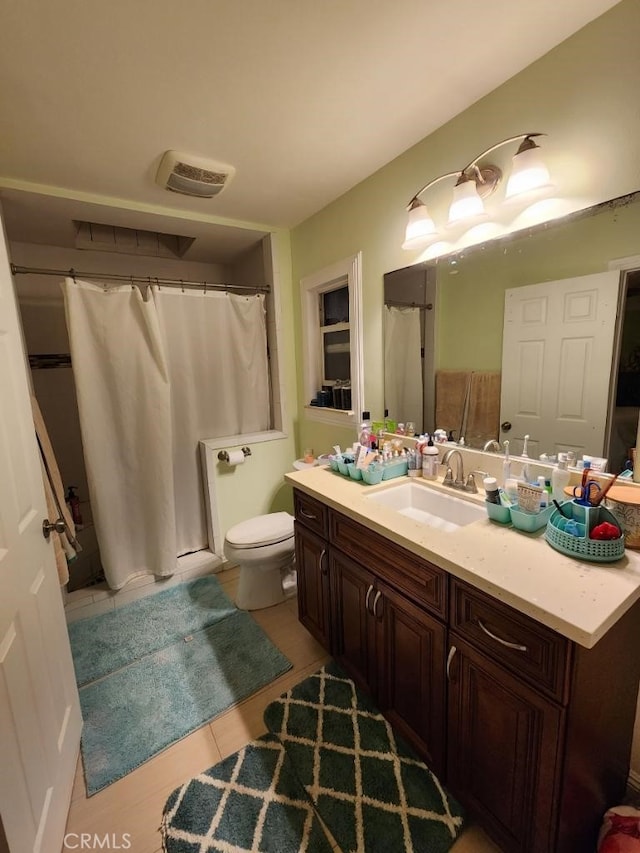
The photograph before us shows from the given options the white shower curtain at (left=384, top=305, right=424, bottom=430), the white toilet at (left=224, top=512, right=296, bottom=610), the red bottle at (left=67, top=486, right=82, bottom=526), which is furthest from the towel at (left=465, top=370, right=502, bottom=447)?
the red bottle at (left=67, top=486, right=82, bottom=526)

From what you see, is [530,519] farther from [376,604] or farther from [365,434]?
[365,434]

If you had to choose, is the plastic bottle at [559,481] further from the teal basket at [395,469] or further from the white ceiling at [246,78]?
the white ceiling at [246,78]

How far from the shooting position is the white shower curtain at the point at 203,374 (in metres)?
2.43

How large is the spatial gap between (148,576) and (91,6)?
8.50 ft

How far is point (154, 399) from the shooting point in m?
2.26

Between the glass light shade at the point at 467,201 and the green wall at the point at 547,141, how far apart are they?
7.7 inches

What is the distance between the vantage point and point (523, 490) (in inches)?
47.1

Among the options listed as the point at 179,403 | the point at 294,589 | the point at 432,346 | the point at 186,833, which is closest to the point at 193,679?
the point at 186,833

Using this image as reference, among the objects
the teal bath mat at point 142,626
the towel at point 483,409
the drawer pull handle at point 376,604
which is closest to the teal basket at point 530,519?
the towel at point 483,409

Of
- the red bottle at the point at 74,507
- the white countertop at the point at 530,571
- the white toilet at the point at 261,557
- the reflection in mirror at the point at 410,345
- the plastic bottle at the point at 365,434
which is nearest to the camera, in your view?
the white countertop at the point at 530,571

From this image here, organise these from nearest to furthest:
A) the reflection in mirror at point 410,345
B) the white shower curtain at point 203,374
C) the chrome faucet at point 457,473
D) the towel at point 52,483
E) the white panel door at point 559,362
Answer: the white panel door at point 559,362
the chrome faucet at point 457,473
the towel at point 52,483
the reflection in mirror at point 410,345
the white shower curtain at point 203,374

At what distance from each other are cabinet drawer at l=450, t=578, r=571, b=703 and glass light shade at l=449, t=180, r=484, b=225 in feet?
4.29

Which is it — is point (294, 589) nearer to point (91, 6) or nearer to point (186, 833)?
point (186, 833)

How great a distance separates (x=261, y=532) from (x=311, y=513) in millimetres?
585
